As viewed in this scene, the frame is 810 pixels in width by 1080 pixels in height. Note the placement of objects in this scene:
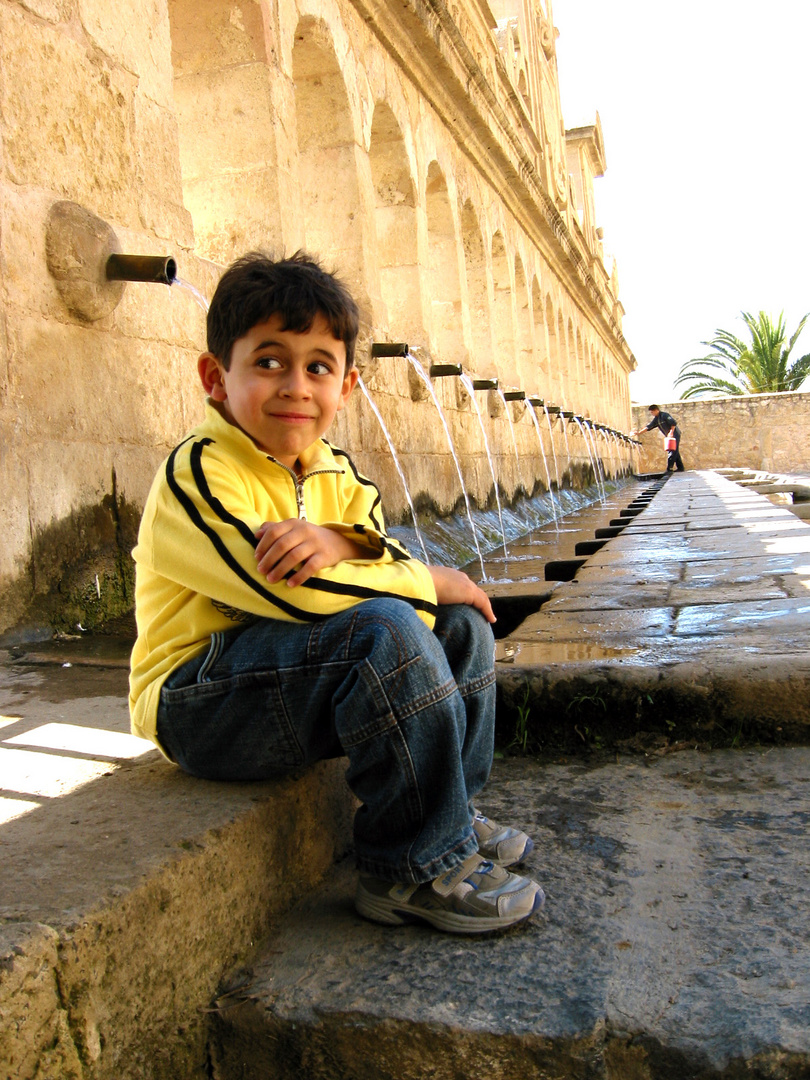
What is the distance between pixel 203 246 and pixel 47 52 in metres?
2.20

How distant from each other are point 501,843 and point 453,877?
7.2 inches

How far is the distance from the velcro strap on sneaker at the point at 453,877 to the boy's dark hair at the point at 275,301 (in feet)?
2.90

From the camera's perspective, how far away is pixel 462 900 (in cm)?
133

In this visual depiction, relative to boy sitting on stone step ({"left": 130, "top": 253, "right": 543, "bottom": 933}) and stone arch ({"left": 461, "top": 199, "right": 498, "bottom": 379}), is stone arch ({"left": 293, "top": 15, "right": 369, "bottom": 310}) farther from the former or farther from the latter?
boy sitting on stone step ({"left": 130, "top": 253, "right": 543, "bottom": 933})

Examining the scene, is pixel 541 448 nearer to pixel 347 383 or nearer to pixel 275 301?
pixel 347 383

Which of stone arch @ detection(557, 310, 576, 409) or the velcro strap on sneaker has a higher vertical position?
stone arch @ detection(557, 310, 576, 409)

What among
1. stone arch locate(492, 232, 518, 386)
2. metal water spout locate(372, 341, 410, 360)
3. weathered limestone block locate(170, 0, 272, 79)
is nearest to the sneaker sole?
weathered limestone block locate(170, 0, 272, 79)

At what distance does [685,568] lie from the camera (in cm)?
388

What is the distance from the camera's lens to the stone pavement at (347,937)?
3.39 feet

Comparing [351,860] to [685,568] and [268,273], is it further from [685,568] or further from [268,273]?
[685,568]

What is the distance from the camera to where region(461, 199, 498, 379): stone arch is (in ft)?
34.8

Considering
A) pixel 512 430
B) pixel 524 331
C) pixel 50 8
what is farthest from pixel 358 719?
pixel 524 331

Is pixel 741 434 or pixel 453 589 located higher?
pixel 741 434

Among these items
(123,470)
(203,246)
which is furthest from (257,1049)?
(203,246)
